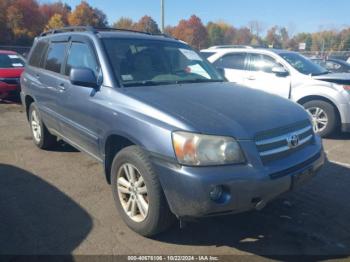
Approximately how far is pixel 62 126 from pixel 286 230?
9.97 ft

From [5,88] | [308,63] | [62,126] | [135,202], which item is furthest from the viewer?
[5,88]

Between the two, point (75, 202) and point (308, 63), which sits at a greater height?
point (308, 63)

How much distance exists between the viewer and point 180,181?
267 cm

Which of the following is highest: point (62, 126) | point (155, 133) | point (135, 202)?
point (155, 133)

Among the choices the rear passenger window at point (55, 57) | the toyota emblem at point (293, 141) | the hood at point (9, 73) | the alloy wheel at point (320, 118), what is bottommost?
the alloy wheel at point (320, 118)

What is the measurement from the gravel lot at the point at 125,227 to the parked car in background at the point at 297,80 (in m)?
2.23

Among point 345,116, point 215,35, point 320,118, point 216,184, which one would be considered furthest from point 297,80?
point 215,35

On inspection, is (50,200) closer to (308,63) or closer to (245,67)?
(245,67)

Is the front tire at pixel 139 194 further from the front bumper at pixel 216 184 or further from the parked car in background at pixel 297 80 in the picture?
the parked car in background at pixel 297 80

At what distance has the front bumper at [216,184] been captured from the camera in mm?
2627

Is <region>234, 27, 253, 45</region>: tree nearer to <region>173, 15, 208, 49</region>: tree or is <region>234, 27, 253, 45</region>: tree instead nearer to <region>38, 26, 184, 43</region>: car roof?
<region>173, 15, 208, 49</region>: tree

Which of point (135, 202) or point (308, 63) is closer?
point (135, 202)

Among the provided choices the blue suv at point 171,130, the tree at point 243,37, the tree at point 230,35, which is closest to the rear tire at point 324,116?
the blue suv at point 171,130

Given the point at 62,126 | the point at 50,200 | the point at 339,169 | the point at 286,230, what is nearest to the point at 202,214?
the point at 286,230
